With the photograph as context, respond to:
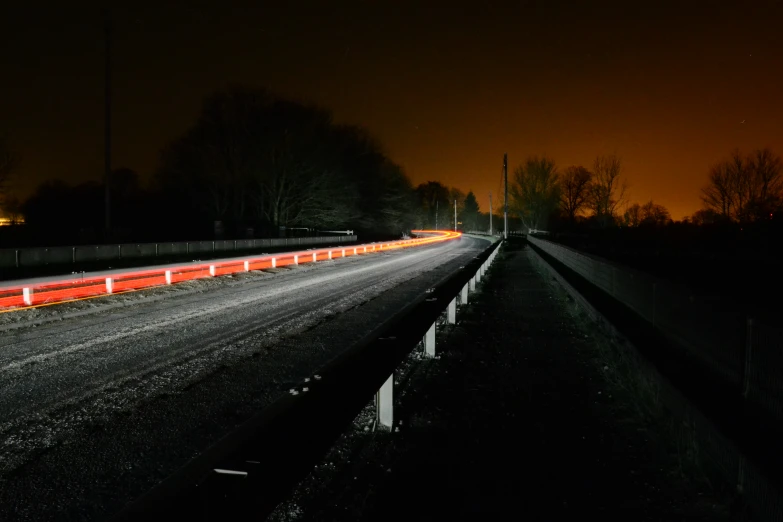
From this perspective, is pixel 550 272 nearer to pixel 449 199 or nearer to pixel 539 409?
pixel 539 409

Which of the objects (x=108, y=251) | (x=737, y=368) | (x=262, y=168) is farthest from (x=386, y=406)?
(x=262, y=168)

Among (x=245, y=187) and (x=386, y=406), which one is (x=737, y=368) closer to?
(x=386, y=406)

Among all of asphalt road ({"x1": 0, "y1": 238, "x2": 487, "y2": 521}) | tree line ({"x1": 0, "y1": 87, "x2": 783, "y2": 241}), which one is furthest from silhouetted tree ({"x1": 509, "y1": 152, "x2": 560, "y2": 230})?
asphalt road ({"x1": 0, "y1": 238, "x2": 487, "y2": 521})

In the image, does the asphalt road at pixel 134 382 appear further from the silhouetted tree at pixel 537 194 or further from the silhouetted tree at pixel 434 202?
the silhouetted tree at pixel 434 202

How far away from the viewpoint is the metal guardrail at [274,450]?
2.29m

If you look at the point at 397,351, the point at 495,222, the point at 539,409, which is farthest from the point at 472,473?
the point at 495,222

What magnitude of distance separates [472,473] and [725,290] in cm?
1402

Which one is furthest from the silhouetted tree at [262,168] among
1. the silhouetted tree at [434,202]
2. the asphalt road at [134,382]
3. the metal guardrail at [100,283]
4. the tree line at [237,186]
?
the silhouetted tree at [434,202]

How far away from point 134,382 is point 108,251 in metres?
24.1

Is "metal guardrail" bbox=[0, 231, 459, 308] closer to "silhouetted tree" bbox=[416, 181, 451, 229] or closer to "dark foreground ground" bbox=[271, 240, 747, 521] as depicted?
"dark foreground ground" bbox=[271, 240, 747, 521]

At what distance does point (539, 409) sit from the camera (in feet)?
18.9

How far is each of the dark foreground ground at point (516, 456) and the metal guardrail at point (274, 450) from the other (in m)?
0.57

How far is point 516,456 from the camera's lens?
4496 millimetres

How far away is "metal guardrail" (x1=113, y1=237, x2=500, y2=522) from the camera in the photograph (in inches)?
90.0
